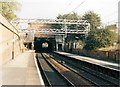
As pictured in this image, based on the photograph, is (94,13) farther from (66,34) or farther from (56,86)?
(56,86)

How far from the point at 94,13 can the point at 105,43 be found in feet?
123

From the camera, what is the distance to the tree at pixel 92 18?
94.2 meters

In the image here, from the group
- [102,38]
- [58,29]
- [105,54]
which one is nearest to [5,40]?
[105,54]

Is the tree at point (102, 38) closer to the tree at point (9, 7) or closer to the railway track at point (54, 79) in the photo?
the tree at point (9, 7)

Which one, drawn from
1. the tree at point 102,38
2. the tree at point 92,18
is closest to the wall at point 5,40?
the tree at point 102,38

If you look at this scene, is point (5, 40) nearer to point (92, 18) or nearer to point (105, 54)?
point (105, 54)

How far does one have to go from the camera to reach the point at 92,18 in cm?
9431

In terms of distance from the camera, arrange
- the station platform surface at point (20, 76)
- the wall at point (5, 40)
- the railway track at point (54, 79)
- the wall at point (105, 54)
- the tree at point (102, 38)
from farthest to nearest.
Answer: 1. the tree at point (102, 38)
2. the wall at point (105, 54)
3. the wall at point (5, 40)
4. the railway track at point (54, 79)
5. the station platform surface at point (20, 76)

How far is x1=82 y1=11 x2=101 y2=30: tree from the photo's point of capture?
94188 mm

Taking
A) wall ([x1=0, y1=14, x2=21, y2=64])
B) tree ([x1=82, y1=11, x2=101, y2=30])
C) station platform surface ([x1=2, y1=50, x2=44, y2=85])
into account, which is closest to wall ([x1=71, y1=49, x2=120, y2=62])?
wall ([x1=0, y1=14, x2=21, y2=64])

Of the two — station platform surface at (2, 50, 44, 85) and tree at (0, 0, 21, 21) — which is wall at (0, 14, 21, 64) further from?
tree at (0, 0, 21, 21)

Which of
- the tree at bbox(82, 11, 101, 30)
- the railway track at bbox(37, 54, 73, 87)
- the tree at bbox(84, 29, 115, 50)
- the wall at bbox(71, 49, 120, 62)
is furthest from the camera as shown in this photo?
the tree at bbox(82, 11, 101, 30)

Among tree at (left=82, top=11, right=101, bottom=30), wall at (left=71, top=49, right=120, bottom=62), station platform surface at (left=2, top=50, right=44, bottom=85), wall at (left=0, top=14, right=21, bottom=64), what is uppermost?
tree at (left=82, top=11, right=101, bottom=30)

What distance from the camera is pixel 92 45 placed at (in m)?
63.3
